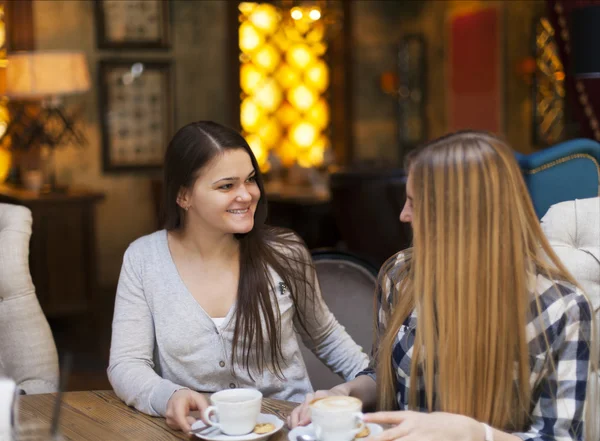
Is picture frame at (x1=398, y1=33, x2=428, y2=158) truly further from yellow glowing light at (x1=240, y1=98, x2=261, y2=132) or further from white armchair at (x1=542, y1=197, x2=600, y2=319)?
white armchair at (x1=542, y1=197, x2=600, y2=319)

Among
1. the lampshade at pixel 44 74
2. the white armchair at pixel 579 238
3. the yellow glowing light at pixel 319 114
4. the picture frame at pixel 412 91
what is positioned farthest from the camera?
the picture frame at pixel 412 91

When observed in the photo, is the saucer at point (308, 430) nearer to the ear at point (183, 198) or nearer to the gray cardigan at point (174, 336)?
the gray cardigan at point (174, 336)

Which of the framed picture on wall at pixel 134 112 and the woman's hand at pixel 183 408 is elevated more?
the framed picture on wall at pixel 134 112

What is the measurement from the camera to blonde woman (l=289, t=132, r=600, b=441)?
130 cm

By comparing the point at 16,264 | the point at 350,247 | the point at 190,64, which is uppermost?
the point at 190,64

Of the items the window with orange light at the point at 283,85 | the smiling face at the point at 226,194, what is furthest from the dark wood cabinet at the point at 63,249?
the smiling face at the point at 226,194

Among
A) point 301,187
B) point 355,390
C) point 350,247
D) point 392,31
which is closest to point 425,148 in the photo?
point 355,390

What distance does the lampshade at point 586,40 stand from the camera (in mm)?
3316

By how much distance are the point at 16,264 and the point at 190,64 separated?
5.09 metres

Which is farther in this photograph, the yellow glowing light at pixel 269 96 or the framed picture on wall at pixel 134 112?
the yellow glowing light at pixel 269 96

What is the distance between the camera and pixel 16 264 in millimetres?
2090

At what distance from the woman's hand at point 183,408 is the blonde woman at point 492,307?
358 mm

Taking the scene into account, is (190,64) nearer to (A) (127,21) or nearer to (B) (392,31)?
(A) (127,21)

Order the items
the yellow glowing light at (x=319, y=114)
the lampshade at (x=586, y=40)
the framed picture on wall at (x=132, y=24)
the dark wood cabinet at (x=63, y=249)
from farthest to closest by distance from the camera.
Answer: the yellow glowing light at (x=319, y=114) < the framed picture on wall at (x=132, y=24) < the dark wood cabinet at (x=63, y=249) < the lampshade at (x=586, y=40)
